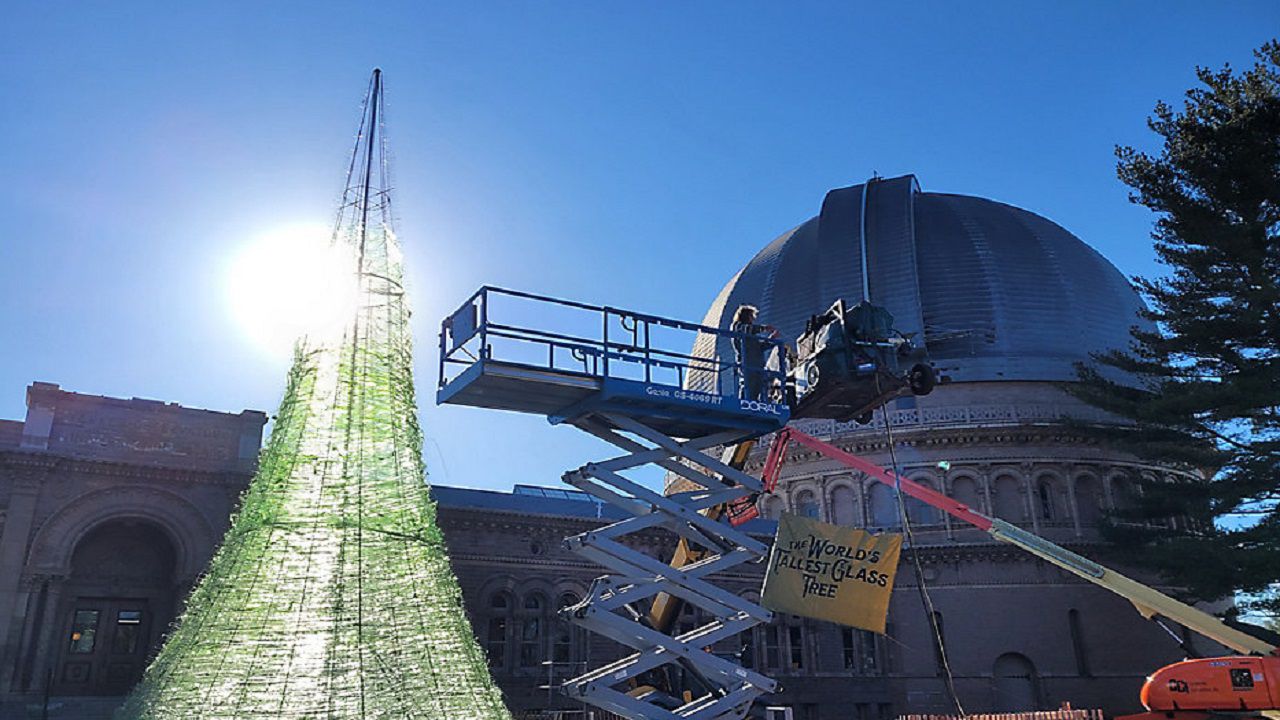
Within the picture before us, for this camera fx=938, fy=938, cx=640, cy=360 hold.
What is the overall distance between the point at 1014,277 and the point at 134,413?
34083mm

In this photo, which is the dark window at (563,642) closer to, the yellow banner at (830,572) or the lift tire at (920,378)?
the yellow banner at (830,572)

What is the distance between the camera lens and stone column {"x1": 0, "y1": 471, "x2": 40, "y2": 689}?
20844 mm

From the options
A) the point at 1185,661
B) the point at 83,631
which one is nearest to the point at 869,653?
the point at 1185,661

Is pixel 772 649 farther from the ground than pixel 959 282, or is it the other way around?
pixel 959 282

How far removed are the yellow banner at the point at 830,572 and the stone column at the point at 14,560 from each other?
57.0ft

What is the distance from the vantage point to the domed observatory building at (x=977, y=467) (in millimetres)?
34750

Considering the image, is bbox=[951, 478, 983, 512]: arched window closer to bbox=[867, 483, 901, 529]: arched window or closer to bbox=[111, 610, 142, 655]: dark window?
bbox=[867, 483, 901, 529]: arched window

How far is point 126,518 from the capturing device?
22.9 m

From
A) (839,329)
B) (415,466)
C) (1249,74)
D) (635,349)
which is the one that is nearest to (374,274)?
(415,466)

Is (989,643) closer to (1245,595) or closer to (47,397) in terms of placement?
(1245,595)

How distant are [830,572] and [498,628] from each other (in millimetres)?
16767

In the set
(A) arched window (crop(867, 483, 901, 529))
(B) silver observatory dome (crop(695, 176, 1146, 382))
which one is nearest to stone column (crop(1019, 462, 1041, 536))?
(B) silver observatory dome (crop(695, 176, 1146, 382))

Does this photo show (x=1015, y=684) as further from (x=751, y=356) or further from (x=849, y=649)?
(x=751, y=356)

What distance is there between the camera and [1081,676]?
114 feet
